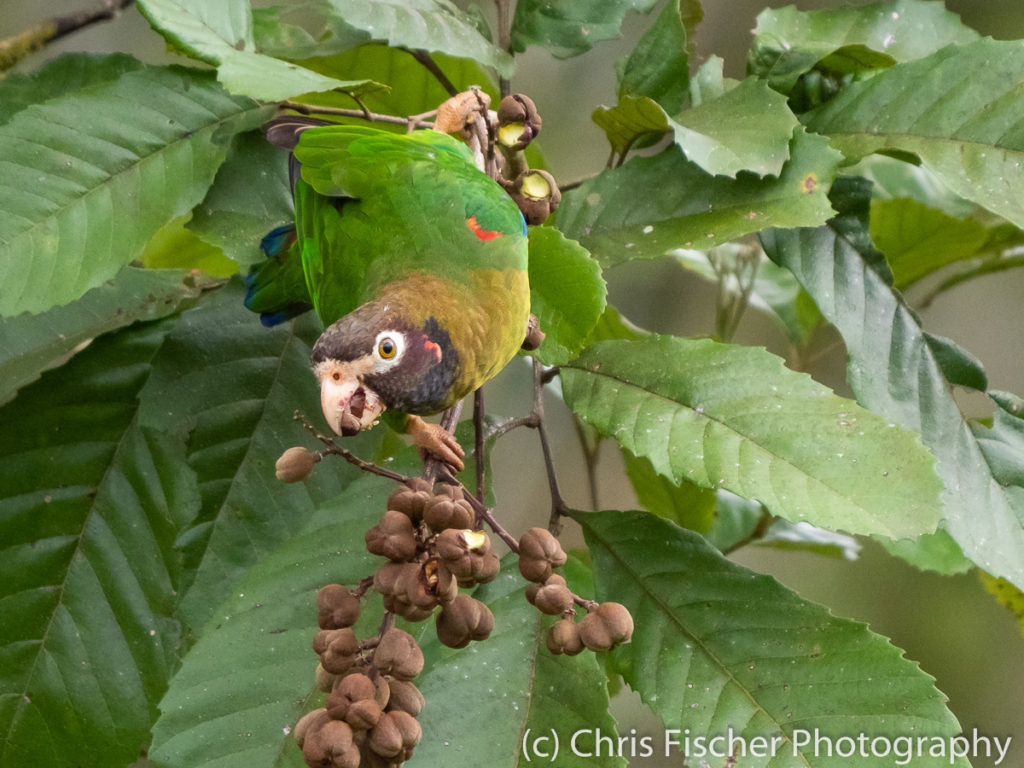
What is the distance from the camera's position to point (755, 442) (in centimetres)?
74

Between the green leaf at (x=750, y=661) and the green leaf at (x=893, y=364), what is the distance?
0.19 meters

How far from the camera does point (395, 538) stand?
58cm

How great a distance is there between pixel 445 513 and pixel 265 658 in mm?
287

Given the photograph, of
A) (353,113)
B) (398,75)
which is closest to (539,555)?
(353,113)

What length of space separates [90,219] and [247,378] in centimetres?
23

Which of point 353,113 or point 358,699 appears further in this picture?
point 353,113

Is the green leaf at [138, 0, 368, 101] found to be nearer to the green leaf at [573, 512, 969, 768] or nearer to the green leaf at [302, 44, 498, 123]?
the green leaf at [302, 44, 498, 123]

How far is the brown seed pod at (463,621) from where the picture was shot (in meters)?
0.61

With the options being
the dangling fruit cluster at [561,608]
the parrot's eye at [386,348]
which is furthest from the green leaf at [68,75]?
the dangling fruit cluster at [561,608]

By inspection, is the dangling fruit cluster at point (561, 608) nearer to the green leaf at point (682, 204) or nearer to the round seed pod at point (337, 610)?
the round seed pod at point (337, 610)

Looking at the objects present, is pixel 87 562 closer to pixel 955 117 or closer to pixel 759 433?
pixel 759 433

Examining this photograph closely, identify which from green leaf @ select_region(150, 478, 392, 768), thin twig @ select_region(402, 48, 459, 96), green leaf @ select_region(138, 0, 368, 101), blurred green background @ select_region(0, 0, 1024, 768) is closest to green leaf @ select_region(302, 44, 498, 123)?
thin twig @ select_region(402, 48, 459, 96)

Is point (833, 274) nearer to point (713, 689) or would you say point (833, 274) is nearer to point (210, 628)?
point (713, 689)

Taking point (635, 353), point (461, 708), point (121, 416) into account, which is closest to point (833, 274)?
point (635, 353)
